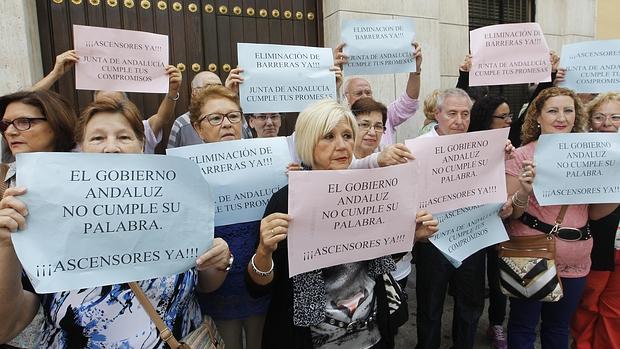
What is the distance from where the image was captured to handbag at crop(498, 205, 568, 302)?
8.21 feet

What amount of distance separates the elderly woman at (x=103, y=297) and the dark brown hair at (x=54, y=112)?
0.35 feet

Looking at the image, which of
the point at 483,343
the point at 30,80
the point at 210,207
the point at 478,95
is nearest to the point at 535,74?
the point at 478,95

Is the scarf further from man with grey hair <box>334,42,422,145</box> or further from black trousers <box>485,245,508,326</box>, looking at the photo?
black trousers <box>485,245,508,326</box>

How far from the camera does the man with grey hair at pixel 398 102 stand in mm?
3426

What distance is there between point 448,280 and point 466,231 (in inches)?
32.2

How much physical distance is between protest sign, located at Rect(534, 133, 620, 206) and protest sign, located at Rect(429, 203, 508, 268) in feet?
1.06

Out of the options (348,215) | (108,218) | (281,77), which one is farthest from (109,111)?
(281,77)

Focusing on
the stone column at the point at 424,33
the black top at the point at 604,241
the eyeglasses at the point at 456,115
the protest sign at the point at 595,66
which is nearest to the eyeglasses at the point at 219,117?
the eyeglasses at the point at 456,115

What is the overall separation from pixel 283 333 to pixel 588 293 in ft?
8.15

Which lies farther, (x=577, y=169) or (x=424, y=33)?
(x=424, y=33)

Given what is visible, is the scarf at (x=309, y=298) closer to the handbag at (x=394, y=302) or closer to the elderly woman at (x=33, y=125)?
the handbag at (x=394, y=302)

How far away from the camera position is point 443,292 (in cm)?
299

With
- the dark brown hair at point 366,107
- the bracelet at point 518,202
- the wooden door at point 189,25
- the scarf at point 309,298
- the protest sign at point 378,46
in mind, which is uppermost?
the wooden door at point 189,25

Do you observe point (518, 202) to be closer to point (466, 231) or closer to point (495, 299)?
point (466, 231)
